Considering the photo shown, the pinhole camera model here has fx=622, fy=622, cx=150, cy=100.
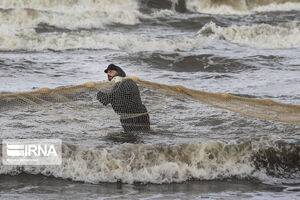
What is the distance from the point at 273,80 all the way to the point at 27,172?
899 cm

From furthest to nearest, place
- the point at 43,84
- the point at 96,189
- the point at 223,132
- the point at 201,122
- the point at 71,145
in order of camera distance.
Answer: the point at 43,84 → the point at 201,122 → the point at 223,132 → the point at 71,145 → the point at 96,189

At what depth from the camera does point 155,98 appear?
12.5 metres

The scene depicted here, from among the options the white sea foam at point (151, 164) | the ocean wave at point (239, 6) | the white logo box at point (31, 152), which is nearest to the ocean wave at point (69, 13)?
the ocean wave at point (239, 6)

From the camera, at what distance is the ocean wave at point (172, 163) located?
800 cm

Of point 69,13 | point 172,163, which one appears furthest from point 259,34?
point 172,163

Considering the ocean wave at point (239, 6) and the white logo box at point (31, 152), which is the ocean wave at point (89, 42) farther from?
the white logo box at point (31, 152)

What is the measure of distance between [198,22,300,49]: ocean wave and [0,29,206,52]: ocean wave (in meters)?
1.91

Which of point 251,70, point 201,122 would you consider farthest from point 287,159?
point 251,70

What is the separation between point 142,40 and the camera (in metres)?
21.9

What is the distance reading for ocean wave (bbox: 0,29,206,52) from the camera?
2075 cm

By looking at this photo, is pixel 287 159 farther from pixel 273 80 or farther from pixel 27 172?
pixel 273 80

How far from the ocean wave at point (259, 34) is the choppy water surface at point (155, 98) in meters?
0.05

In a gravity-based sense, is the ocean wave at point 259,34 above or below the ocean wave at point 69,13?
below

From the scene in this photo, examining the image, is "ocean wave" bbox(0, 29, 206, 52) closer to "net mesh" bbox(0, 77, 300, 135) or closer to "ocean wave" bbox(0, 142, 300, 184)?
"net mesh" bbox(0, 77, 300, 135)
